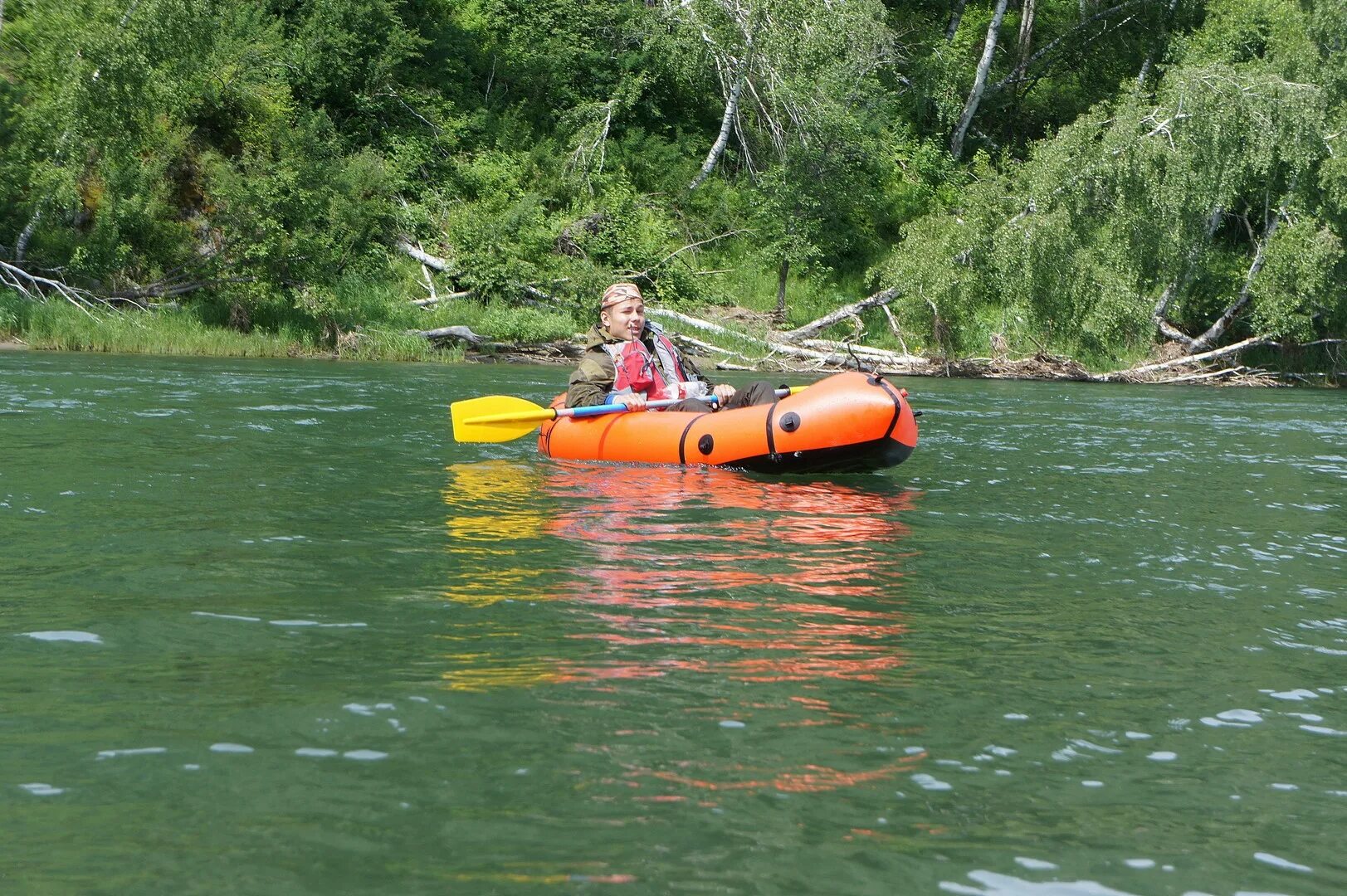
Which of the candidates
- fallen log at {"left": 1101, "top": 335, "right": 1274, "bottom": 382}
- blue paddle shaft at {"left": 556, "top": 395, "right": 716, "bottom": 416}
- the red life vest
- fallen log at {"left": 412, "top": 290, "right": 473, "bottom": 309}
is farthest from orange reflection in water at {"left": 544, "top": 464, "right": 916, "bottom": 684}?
fallen log at {"left": 1101, "top": 335, "right": 1274, "bottom": 382}

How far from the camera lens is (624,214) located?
23.7 m

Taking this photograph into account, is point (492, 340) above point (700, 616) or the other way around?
above

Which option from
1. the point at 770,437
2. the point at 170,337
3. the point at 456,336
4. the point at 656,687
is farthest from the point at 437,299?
the point at 656,687

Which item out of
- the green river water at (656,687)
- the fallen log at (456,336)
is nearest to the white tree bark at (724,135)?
the fallen log at (456,336)

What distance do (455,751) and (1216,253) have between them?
21309 mm

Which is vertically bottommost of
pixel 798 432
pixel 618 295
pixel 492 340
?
pixel 798 432

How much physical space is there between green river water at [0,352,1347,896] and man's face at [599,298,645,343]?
5.04ft

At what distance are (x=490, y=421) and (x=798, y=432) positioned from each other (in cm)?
216

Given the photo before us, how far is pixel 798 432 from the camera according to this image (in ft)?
26.4

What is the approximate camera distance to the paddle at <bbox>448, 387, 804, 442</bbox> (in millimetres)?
8898

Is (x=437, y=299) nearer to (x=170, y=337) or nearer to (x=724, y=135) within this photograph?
(x=170, y=337)

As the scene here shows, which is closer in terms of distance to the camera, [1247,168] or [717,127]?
[1247,168]

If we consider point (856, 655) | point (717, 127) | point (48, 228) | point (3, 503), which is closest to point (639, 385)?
point (3, 503)

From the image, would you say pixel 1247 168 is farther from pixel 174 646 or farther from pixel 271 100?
pixel 174 646
